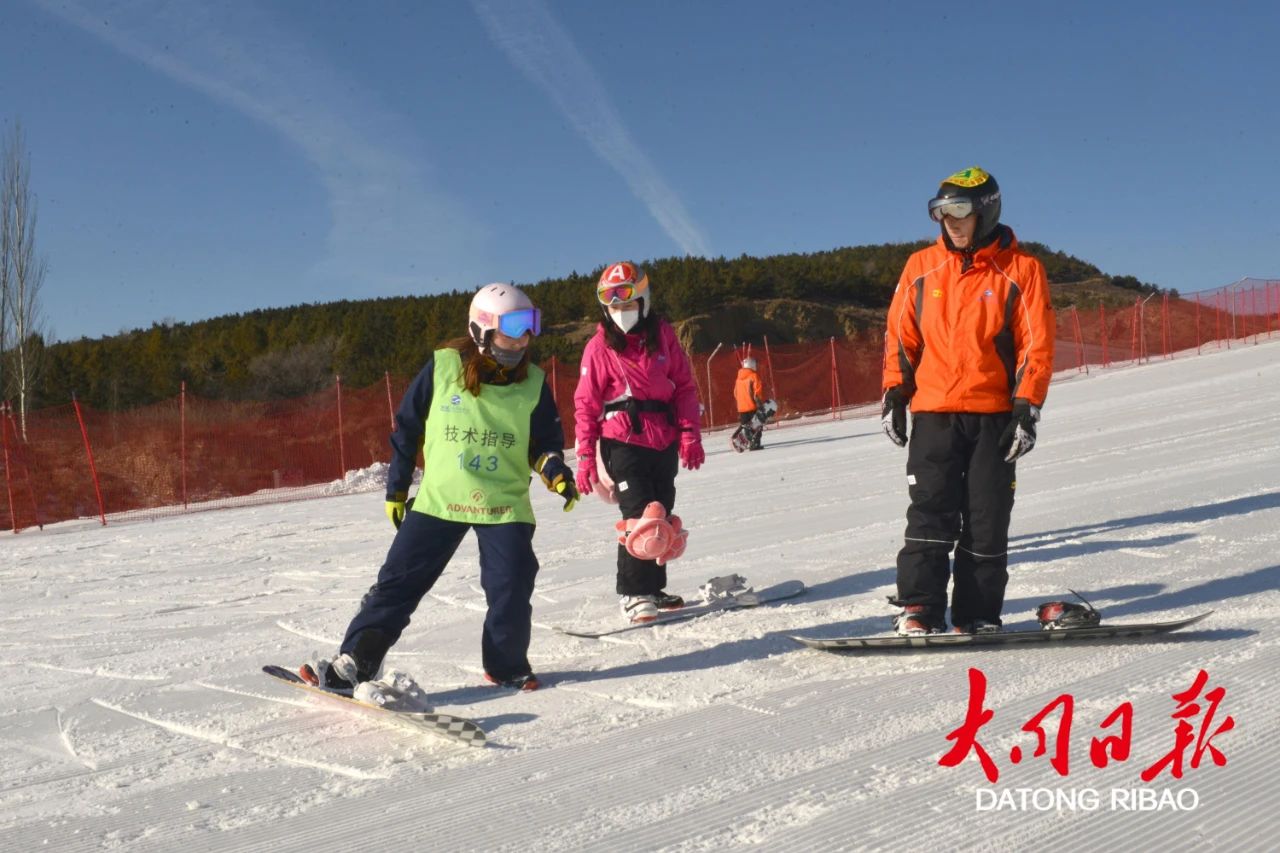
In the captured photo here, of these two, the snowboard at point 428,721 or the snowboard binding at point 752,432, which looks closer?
the snowboard at point 428,721

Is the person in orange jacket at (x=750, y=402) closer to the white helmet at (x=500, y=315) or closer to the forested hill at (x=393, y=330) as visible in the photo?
the white helmet at (x=500, y=315)

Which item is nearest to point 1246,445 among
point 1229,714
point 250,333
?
point 1229,714

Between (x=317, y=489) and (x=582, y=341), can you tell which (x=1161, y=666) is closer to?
(x=317, y=489)

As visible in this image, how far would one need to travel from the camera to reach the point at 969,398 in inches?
160

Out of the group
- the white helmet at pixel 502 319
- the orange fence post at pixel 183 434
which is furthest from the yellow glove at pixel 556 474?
the orange fence post at pixel 183 434

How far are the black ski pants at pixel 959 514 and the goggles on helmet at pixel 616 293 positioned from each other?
160 cm

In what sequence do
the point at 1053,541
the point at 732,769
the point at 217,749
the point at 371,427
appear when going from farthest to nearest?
1. the point at 371,427
2. the point at 1053,541
3. the point at 217,749
4. the point at 732,769

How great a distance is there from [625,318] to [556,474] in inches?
52.1

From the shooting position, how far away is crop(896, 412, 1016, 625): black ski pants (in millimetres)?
4059

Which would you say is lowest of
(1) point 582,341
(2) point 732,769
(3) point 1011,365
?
→ (2) point 732,769

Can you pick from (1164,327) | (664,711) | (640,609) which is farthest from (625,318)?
(1164,327)

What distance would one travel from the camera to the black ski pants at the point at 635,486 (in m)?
5.13

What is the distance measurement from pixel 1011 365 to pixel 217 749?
3.30 meters

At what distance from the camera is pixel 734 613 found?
5.05m
